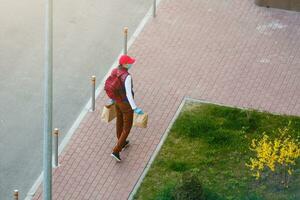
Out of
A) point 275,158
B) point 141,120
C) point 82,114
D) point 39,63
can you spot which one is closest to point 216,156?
point 275,158

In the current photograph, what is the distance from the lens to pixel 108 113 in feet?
64.8

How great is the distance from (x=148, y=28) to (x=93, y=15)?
1312 millimetres

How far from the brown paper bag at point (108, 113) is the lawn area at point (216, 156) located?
1.15 m

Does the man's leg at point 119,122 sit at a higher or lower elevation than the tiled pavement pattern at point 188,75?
higher

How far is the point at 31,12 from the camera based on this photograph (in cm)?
2447

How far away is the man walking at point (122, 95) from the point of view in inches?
756

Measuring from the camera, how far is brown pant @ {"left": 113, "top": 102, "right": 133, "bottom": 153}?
769 inches

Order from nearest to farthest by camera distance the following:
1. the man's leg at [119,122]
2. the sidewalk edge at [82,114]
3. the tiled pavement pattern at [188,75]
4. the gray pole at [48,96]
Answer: the gray pole at [48,96]
the sidewalk edge at [82,114]
the man's leg at [119,122]
the tiled pavement pattern at [188,75]

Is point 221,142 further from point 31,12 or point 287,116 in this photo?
point 31,12

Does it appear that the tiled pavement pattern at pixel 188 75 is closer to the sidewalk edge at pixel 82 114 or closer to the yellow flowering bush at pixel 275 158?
the sidewalk edge at pixel 82 114

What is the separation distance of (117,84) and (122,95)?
10.1 inches

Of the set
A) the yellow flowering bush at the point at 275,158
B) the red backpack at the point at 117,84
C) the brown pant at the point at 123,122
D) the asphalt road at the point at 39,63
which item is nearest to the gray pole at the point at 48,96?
the asphalt road at the point at 39,63

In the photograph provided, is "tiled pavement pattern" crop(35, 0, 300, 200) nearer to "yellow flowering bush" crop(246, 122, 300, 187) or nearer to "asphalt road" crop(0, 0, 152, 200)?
"asphalt road" crop(0, 0, 152, 200)

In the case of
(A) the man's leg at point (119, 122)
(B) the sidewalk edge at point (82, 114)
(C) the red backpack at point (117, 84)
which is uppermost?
(C) the red backpack at point (117, 84)
